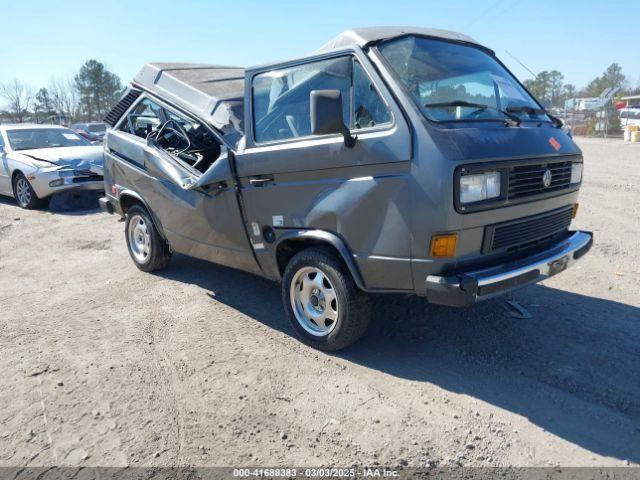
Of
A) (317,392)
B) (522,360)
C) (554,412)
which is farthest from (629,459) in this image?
(317,392)

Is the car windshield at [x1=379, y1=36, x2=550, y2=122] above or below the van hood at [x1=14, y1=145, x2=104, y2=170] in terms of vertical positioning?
above

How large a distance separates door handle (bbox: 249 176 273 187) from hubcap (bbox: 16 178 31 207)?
8.31m

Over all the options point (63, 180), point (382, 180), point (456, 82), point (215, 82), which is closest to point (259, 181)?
point (382, 180)

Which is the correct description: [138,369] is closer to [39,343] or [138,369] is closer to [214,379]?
[214,379]

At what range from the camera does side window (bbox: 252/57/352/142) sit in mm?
3625

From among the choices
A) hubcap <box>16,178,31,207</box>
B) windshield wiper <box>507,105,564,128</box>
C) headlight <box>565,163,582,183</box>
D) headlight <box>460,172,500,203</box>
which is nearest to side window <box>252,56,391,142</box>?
headlight <box>460,172,500,203</box>

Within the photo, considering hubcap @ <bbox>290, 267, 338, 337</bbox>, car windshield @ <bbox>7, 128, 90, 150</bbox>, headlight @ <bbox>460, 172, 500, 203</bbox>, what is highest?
car windshield @ <bbox>7, 128, 90, 150</bbox>

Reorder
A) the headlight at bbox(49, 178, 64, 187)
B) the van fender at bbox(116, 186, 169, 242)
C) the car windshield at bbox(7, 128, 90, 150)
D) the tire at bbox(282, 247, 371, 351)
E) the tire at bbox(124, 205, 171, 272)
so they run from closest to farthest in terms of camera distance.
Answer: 1. the tire at bbox(282, 247, 371, 351)
2. the van fender at bbox(116, 186, 169, 242)
3. the tire at bbox(124, 205, 171, 272)
4. the headlight at bbox(49, 178, 64, 187)
5. the car windshield at bbox(7, 128, 90, 150)

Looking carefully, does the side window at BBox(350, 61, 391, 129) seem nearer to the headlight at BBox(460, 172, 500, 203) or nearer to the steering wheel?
the headlight at BBox(460, 172, 500, 203)

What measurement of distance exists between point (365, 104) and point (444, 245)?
1.15 m

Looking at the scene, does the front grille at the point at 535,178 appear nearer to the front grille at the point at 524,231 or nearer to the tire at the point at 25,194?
the front grille at the point at 524,231

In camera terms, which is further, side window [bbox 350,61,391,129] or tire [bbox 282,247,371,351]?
tire [bbox 282,247,371,351]

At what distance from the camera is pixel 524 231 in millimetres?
3539

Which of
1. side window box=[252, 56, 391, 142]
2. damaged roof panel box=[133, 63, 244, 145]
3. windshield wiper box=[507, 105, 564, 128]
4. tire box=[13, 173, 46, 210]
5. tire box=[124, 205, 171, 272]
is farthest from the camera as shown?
tire box=[13, 173, 46, 210]
